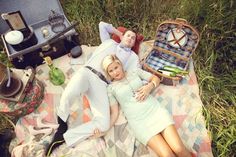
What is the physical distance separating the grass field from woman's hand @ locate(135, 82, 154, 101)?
800mm

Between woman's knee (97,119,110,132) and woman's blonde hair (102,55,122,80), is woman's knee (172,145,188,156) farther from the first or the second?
woman's blonde hair (102,55,122,80)

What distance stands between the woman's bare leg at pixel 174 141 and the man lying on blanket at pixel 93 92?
753mm

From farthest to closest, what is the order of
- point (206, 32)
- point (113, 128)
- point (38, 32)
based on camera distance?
point (38, 32), point (206, 32), point (113, 128)

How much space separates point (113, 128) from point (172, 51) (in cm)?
142

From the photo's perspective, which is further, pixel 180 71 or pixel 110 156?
pixel 180 71

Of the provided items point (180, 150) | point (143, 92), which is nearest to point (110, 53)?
point (143, 92)

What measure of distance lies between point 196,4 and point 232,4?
50 cm

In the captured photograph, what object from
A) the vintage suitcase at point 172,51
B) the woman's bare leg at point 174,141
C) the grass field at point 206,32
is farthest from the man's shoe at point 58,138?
the vintage suitcase at point 172,51

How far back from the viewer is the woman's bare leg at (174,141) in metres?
3.41

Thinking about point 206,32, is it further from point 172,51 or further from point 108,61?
point 108,61

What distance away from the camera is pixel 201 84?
13.7 ft

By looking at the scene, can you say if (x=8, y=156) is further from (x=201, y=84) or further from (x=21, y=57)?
(x=201, y=84)

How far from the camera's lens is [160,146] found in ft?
11.3

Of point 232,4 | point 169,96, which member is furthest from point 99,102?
point 232,4
